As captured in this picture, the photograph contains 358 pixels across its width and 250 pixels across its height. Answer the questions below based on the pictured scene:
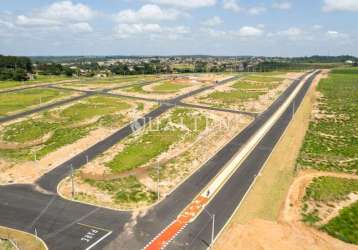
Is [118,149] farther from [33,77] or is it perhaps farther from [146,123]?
[33,77]

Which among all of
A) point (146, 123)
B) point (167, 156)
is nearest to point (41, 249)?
point (167, 156)

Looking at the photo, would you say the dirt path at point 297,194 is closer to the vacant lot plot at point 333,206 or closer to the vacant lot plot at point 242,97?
the vacant lot plot at point 333,206

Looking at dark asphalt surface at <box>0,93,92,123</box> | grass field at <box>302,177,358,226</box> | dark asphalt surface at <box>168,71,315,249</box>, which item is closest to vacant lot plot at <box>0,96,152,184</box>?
dark asphalt surface at <box>0,93,92,123</box>

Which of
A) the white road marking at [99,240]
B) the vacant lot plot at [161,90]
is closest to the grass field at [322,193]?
the white road marking at [99,240]

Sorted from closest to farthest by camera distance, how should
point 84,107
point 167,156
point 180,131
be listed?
point 167,156 → point 180,131 → point 84,107

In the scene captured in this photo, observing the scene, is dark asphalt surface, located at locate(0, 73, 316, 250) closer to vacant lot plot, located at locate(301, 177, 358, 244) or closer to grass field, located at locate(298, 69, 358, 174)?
vacant lot plot, located at locate(301, 177, 358, 244)
